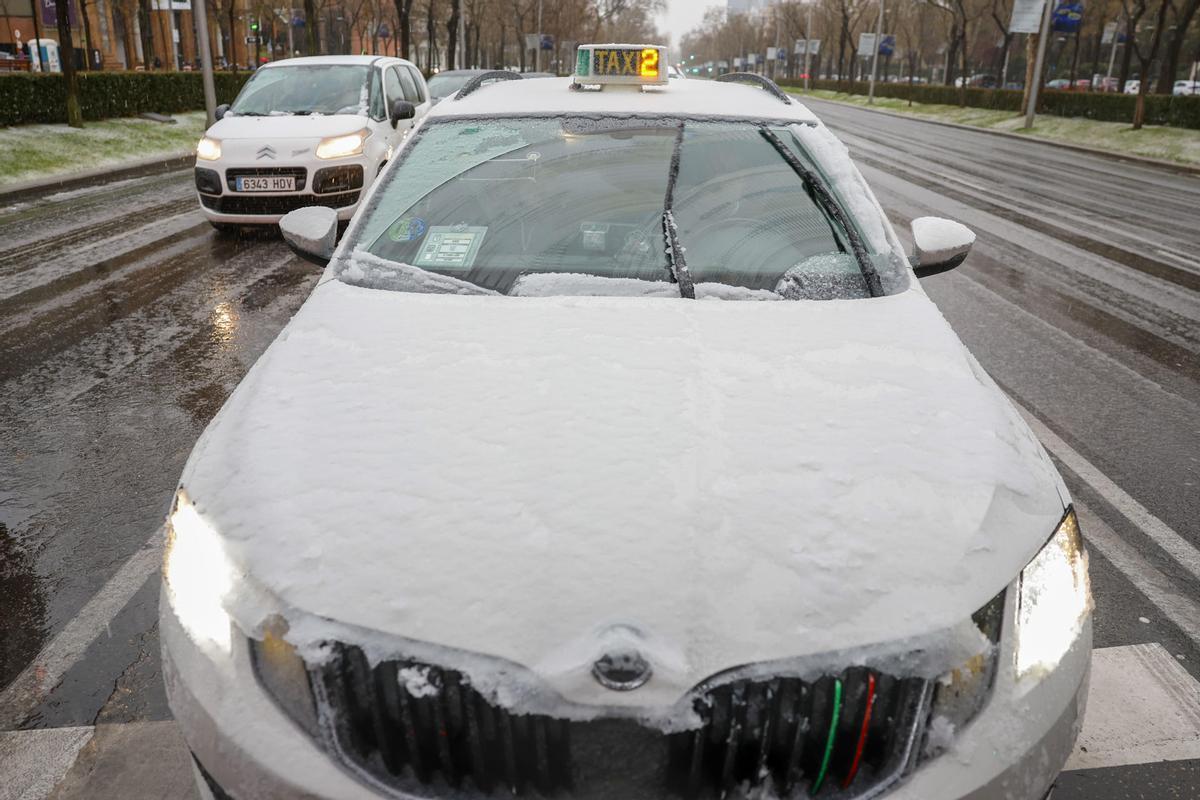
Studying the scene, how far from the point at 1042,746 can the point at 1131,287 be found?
833 centimetres

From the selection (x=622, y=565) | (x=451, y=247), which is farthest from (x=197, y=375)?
(x=622, y=565)

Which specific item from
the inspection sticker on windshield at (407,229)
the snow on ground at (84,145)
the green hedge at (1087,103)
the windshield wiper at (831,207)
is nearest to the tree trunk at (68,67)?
the snow on ground at (84,145)

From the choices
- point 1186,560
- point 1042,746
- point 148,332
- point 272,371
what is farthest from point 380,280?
point 148,332

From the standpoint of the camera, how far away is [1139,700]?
2.76 m

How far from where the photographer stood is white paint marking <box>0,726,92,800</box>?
7.78 feet

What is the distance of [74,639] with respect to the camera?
3020mm

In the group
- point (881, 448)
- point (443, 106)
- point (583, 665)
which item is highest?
point (443, 106)

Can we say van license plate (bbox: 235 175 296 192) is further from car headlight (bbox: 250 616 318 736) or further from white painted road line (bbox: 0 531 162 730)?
car headlight (bbox: 250 616 318 736)

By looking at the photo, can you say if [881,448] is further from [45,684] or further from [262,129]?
[262,129]

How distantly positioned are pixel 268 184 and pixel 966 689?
939cm

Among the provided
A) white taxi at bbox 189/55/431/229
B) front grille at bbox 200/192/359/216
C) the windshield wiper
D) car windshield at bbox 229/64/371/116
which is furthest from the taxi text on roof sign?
car windshield at bbox 229/64/371/116

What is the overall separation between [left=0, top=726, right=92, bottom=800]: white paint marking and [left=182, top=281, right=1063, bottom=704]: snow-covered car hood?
3.38 ft

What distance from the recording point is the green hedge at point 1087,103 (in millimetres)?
27438

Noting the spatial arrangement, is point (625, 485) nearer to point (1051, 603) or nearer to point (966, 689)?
point (966, 689)
